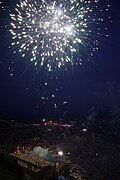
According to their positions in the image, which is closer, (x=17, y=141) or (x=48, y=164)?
(x=48, y=164)

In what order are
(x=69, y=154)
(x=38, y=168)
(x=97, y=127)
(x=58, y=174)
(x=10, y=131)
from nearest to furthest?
(x=38, y=168), (x=58, y=174), (x=69, y=154), (x=10, y=131), (x=97, y=127)

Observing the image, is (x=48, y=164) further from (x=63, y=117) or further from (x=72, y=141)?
(x=63, y=117)

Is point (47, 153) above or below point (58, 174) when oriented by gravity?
above

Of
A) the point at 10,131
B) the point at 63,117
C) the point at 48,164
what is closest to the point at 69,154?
the point at 48,164

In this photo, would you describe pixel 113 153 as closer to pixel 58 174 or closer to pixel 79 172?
pixel 79 172

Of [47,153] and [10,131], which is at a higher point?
[10,131]

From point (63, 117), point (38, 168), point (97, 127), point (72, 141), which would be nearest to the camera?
point (38, 168)

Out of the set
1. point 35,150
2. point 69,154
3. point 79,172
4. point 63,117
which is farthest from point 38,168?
point 63,117

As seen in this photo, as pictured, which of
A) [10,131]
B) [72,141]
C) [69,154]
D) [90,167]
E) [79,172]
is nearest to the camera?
[79,172]

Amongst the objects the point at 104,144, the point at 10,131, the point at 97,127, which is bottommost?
the point at 104,144
